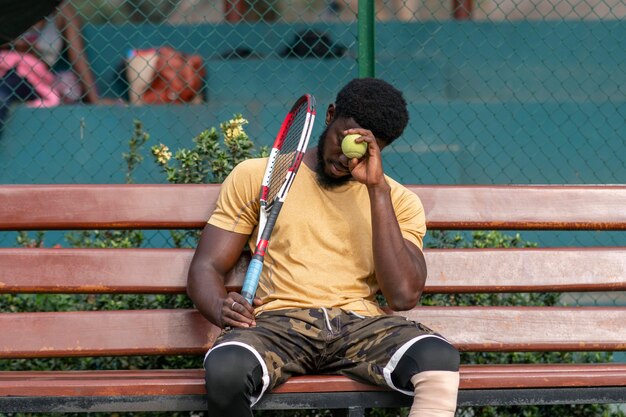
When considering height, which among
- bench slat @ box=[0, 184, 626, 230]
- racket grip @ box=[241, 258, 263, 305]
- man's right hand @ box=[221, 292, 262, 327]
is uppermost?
bench slat @ box=[0, 184, 626, 230]

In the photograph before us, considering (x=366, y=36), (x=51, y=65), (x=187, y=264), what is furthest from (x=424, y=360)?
(x=51, y=65)

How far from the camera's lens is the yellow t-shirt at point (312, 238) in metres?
3.48

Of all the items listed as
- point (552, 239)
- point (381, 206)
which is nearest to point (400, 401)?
point (381, 206)

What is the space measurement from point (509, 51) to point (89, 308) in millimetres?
3308

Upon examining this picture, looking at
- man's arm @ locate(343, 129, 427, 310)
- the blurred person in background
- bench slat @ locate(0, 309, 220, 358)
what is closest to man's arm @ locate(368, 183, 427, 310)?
man's arm @ locate(343, 129, 427, 310)

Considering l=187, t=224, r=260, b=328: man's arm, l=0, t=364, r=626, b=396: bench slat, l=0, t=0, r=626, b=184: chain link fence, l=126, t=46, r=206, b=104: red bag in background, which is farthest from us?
l=126, t=46, r=206, b=104: red bag in background

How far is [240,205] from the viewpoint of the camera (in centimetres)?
355

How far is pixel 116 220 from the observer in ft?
12.3

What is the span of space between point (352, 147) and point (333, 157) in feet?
0.40

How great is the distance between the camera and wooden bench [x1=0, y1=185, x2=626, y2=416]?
365 cm

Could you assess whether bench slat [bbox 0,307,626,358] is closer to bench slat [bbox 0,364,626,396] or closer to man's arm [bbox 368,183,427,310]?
bench slat [bbox 0,364,626,396]

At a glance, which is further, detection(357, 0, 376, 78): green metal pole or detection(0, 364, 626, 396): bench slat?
detection(357, 0, 376, 78): green metal pole

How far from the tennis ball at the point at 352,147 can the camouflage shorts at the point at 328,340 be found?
0.53 m

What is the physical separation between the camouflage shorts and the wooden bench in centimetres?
29
